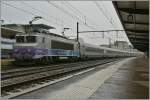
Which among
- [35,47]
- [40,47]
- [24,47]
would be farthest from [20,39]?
[40,47]

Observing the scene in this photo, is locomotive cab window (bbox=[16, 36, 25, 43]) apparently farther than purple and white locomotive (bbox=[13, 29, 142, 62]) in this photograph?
Yes

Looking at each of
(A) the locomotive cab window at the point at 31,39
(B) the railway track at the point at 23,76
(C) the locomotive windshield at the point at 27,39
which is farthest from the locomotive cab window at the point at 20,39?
(B) the railway track at the point at 23,76

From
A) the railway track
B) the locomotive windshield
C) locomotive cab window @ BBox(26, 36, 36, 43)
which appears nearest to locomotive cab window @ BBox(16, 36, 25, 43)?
the locomotive windshield

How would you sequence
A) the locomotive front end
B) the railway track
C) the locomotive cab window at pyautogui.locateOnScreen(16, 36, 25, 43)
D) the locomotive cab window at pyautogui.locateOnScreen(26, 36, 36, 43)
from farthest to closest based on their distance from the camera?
the locomotive cab window at pyautogui.locateOnScreen(16, 36, 25, 43) → the locomotive cab window at pyautogui.locateOnScreen(26, 36, 36, 43) → the locomotive front end → the railway track

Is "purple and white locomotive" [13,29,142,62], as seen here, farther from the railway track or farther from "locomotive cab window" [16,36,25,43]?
the railway track

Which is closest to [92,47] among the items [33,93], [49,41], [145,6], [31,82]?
[49,41]

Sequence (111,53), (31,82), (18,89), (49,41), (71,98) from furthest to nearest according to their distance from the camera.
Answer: (111,53) → (49,41) → (31,82) → (18,89) → (71,98)

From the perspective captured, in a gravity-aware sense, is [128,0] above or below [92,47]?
above

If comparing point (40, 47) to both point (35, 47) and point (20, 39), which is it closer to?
point (35, 47)

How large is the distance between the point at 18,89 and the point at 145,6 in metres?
10.7

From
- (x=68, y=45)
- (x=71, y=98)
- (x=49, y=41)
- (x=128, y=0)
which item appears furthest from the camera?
(x=68, y=45)

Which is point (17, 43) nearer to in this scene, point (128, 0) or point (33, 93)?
point (128, 0)

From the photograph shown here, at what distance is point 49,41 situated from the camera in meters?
28.1

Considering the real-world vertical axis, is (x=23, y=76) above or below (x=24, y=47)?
below
